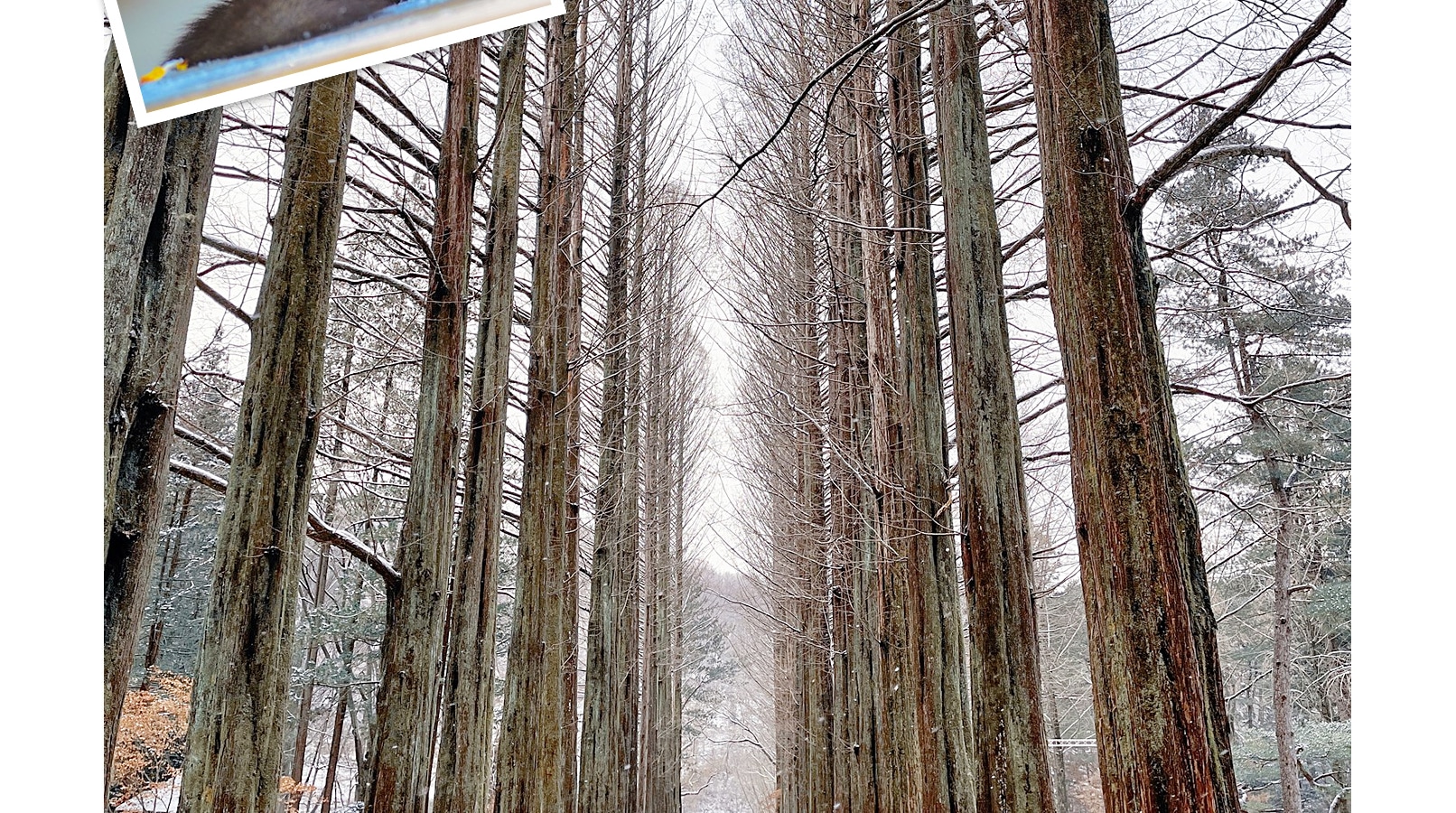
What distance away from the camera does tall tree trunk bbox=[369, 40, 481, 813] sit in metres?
4.79

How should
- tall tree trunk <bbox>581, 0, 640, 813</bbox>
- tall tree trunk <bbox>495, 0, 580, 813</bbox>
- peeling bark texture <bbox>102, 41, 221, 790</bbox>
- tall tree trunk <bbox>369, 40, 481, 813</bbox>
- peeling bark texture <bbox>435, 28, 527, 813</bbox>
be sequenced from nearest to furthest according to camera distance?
1. peeling bark texture <bbox>102, 41, 221, 790</bbox>
2. tall tree trunk <bbox>369, 40, 481, 813</bbox>
3. peeling bark texture <bbox>435, 28, 527, 813</bbox>
4. tall tree trunk <bbox>495, 0, 580, 813</bbox>
5. tall tree trunk <bbox>581, 0, 640, 813</bbox>

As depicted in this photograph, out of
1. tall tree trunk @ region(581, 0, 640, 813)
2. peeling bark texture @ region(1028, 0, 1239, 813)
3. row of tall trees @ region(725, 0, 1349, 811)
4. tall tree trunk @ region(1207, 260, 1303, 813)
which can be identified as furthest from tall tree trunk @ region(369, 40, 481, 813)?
tall tree trunk @ region(1207, 260, 1303, 813)

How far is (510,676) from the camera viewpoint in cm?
618

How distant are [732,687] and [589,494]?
3223cm

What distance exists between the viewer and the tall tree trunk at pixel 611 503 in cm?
884

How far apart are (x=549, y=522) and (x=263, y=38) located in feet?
15.2

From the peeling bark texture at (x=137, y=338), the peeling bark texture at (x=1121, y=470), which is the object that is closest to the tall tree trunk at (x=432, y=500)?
the peeling bark texture at (x=137, y=338)

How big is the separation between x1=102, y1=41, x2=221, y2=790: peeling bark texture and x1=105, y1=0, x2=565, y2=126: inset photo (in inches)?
28.2

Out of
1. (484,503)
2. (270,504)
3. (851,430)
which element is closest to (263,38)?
(270,504)

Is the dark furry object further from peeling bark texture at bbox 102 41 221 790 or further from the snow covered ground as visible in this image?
peeling bark texture at bbox 102 41 221 790

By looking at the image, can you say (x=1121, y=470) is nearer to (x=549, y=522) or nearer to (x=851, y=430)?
(x=549, y=522)

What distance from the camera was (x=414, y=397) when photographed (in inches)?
414

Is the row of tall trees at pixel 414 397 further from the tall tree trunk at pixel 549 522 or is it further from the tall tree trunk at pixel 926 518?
the tall tree trunk at pixel 926 518

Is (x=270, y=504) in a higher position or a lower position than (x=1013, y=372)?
lower
